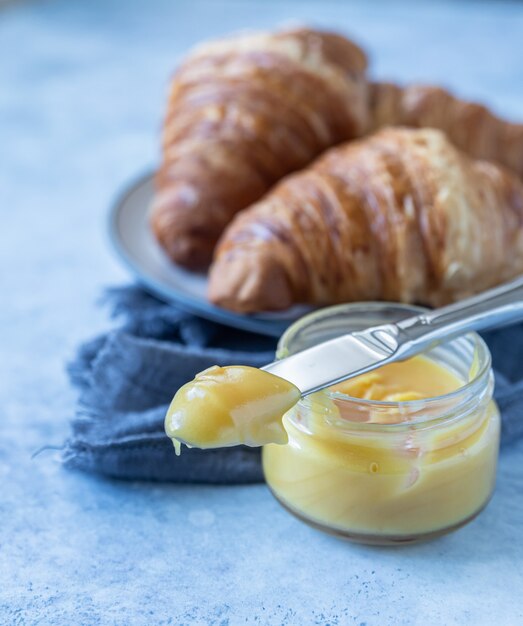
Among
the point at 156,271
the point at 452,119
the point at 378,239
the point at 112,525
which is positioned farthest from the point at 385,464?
the point at 452,119

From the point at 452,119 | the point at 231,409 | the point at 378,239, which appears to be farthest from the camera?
the point at 452,119

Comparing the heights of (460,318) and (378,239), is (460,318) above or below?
above

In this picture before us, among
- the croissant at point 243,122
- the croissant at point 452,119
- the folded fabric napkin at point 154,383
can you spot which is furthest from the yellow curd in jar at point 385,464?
the croissant at point 452,119

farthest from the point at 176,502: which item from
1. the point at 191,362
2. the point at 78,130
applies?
the point at 78,130

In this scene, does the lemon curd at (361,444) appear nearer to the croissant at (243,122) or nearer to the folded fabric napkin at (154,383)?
the folded fabric napkin at (154,383)

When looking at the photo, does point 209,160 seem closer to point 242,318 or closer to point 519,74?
point 242,318

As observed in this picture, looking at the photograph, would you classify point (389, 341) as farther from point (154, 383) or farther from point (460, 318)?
point (154, 383)
